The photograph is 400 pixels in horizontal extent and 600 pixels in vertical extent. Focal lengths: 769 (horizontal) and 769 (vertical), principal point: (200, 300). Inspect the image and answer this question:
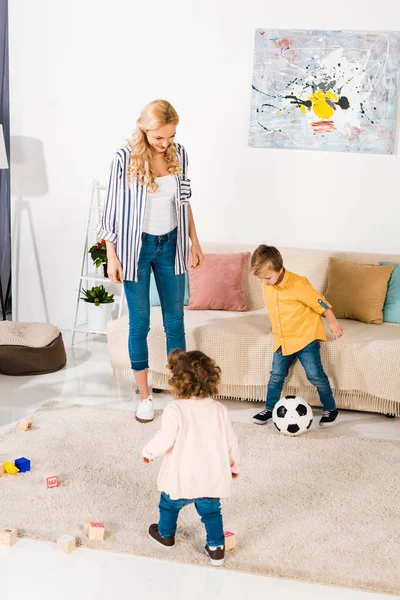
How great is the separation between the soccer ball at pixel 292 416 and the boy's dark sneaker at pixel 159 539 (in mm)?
990

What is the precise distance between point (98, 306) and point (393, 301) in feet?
5.85

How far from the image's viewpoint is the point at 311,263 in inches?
160

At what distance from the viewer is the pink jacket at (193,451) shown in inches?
85.3

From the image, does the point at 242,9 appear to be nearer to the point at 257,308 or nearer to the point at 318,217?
the point at 318,217

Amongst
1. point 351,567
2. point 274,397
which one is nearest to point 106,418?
point 274,397

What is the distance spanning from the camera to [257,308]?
411 cm

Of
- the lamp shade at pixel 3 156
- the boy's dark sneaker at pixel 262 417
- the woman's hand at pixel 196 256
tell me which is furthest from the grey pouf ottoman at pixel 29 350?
the boy's dark sneaker at pixel 262 417

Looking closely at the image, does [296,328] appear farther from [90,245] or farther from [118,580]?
[90,245]

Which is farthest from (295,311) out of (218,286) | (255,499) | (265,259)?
(255,499)

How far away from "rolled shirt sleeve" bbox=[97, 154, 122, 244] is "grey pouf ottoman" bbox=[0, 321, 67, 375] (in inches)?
41.9

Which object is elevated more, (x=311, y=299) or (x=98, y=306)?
(x=311, y=299)

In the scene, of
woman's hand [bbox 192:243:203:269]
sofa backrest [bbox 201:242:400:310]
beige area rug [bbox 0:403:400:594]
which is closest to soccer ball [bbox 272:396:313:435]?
beige area rug [bbox 0:403:400:594]

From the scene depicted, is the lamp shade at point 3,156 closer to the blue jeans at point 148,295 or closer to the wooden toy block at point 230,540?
the blue jeans at point 148,295

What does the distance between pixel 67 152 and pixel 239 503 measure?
113 inches
